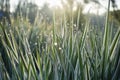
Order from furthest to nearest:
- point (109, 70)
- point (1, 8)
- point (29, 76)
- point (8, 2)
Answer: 1. point (1, 8)
2. point (8, 2)
3. point (109, 70)
4. point (29, 76)

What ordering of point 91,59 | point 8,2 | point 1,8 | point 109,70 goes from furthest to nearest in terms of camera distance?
1. point 1,8
2. point 8,2
3. point 91,59
4. point 109,70

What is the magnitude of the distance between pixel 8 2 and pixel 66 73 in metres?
7.74

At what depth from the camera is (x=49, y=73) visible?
1.80 m

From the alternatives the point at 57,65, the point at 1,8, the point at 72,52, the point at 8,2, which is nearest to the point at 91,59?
the point at 72,52

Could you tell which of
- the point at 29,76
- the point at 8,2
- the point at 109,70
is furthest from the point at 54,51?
the point at 8,2

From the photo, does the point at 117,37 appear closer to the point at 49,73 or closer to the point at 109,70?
the point at 109,70

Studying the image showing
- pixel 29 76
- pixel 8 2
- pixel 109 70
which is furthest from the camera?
pixel 8 2

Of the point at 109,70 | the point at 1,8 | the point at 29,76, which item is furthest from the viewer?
the point at 1,8

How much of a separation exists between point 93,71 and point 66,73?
17 cm

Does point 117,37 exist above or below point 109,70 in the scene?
above

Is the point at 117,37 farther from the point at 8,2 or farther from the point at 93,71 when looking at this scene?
the point at 8,2

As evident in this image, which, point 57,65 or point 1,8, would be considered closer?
point 57,65

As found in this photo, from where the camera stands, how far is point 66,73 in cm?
175

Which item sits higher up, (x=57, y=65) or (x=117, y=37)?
(x=117, y=37)
